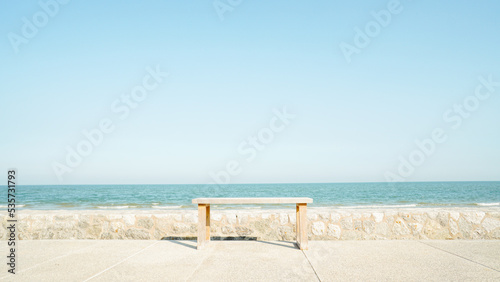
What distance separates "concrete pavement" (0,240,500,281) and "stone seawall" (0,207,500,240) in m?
0.29

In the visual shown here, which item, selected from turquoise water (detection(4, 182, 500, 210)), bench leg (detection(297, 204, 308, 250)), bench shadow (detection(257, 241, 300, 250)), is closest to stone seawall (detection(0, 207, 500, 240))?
bench shadow (detection(257, 241, 300, 250))

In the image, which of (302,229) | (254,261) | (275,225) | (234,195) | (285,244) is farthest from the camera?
(234,195)

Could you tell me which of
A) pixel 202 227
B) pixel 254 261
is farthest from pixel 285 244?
pixel 202 227

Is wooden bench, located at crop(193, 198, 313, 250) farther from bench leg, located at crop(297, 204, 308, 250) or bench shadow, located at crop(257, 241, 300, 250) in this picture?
bench shadow, located at crop(257, 241, 300, 250)

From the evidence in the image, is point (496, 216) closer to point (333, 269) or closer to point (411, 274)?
point (411, 274)

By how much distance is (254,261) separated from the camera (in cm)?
385

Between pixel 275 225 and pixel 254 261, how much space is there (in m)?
1.67

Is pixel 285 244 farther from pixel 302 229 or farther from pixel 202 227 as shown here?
pixel 202 227

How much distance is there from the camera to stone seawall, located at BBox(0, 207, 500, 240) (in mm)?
5312

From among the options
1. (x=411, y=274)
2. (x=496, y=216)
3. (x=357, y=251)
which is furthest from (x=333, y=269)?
(x=496, y=216)

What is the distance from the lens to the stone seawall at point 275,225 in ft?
17.4

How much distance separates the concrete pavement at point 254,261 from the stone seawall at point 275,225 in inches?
11.6

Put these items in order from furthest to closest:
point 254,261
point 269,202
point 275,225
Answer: point 275,225
point 269,202
point 254,261

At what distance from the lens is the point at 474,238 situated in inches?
209
